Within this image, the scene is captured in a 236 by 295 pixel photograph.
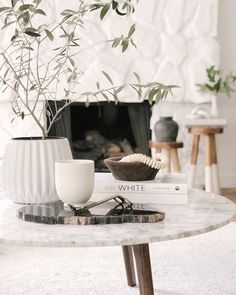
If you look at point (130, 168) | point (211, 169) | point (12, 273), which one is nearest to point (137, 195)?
point (130, 168)

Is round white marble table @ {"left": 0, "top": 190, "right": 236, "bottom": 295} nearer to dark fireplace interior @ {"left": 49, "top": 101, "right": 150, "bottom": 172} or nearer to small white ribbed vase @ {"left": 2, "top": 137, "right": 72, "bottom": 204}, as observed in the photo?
small white ribbed vase @ {"left": 2, "top": 137, "right": 72, "bottom": 204}

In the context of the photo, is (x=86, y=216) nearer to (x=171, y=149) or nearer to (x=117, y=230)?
(x=117, y=230)

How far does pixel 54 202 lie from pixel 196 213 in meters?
0.43

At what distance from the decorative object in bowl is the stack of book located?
0.04 meters

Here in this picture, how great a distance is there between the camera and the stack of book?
1.52 m

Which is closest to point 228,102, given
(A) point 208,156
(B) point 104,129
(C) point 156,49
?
(A) point 208,156

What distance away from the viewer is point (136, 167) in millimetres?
1568

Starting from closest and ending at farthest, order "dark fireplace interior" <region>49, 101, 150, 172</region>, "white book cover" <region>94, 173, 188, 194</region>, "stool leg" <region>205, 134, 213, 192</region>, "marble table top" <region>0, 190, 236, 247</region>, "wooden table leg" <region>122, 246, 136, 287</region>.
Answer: "marble table top" <region>0, 190, 236, 247</region>, "white book cover" <region>94, 173, 188, 194</region>, "wooden table leg" <region>122, 246, 136, 287</region>, "stool leg" <region>205, 134, 213, 192</region>, "dark fireplace interior" <region>49, 101, 150, 172</region>

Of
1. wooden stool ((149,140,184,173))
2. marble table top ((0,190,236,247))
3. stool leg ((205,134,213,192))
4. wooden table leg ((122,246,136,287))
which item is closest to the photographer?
marble table top ((0,190,236,247))

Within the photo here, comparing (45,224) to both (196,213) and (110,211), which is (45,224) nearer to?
(110,211)

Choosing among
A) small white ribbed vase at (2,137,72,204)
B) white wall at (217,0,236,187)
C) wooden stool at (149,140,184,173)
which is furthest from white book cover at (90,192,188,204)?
white wall at (217,0,236,187)

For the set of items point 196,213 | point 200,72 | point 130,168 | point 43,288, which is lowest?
point 43,288

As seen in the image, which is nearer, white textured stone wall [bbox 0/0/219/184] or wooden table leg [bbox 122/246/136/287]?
wooden table leg [bbox 122/246/136/287]

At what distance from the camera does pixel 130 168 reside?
1571mm
